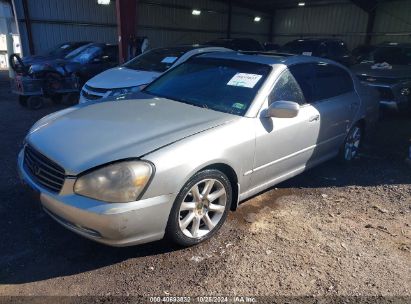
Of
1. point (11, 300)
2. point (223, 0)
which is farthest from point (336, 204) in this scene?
point (223, 0)

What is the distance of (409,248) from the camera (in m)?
3.20

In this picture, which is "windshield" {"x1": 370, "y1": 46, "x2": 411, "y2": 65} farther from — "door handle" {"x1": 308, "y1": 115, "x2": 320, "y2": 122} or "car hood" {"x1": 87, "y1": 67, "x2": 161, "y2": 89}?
"door handle" {"x1": 308, "y1": 115, "x2": 320, "y2": 122}

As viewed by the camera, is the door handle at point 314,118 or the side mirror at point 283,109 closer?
the side mirror at point 283,109

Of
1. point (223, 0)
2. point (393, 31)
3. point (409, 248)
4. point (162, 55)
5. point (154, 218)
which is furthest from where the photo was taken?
point (223, 0)

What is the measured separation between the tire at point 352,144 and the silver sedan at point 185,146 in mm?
415

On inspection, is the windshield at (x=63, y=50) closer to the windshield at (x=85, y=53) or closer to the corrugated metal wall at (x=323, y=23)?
the windshield at (x=85, y=53)

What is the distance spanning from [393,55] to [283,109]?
7.59m

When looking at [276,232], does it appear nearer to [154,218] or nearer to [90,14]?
[154,218]

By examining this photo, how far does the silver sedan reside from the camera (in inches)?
97.0

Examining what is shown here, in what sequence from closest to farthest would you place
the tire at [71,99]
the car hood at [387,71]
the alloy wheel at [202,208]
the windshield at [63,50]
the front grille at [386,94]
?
the alloy wheel at [202,208] → the front grille at [386,94] → the car hood at [387,71] → the tire at [71,99] → the windshield at [63,50]

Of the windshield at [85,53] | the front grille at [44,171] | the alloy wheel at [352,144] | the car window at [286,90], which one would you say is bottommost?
the alloy wheel at [352,144]

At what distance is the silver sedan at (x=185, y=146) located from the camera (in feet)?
8.08

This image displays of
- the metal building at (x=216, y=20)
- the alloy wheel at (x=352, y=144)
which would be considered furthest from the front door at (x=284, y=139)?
the metal building at (x=216, y=20)

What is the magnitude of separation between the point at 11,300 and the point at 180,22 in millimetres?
17944
